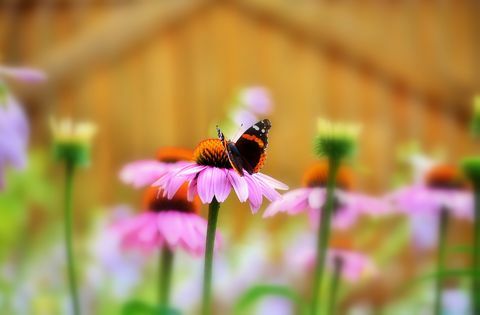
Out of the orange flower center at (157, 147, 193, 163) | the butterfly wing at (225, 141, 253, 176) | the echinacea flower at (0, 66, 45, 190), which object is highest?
the echinacea flower at (0, 66, 45, 190)

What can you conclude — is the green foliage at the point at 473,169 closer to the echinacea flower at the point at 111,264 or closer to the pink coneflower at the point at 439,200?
the pink coneflower at the point at 439,200

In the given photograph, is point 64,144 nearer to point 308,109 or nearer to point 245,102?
point 245,102

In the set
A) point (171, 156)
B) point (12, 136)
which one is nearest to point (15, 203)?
point (12, 136)

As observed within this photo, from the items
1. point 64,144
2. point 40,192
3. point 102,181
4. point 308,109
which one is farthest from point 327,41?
point 64,144

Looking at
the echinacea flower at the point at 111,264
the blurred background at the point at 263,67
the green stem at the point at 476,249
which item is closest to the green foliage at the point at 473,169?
the green stem at the point at 476,249

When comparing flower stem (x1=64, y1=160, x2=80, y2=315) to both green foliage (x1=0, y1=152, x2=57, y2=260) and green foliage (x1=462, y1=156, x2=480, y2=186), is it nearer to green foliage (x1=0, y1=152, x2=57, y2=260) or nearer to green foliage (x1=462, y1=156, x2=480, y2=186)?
green foliage (x1=462, y1=156, x2=480, y2=186)

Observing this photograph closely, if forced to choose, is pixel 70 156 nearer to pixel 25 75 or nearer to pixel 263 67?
pixel 25 75

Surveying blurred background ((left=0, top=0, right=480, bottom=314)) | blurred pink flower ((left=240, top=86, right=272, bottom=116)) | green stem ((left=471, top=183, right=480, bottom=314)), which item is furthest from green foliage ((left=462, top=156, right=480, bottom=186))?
blurred background ((left=0, top=0, right=480, bottom=314))
